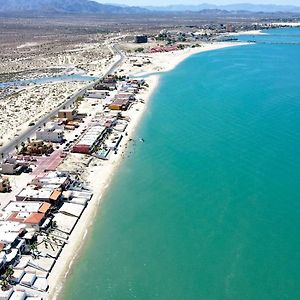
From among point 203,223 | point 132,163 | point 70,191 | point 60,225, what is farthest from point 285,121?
point 60,225

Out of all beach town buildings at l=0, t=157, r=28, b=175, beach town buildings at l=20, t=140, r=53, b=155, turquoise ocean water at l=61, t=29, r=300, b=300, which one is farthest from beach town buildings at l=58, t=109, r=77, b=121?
beach town buildings at l=0, t=157, r=28, b=175

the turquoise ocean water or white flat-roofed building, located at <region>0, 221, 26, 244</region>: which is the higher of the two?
white flat-roofed building, located at <region>0, 221, 26, 244</region>

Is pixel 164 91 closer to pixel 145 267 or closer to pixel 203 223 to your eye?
pixel 203 223

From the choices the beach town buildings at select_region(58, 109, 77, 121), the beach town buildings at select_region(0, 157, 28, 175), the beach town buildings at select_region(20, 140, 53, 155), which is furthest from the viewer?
the beach town buildings at select_region(58, 109, 77, 121)

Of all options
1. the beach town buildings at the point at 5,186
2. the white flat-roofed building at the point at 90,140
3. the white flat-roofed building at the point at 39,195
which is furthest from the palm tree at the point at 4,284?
the white flat-roofed building at the point at 90,140

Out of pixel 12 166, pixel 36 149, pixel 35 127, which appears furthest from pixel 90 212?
pixel 35 127

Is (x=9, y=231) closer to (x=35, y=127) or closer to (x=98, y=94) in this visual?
(x=35, y=127)

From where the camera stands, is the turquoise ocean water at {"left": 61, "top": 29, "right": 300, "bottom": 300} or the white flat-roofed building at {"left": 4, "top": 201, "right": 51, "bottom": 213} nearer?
the turquoise ocean water at {"left": 61, "top": 29, "right": 300, "bottom": 300}

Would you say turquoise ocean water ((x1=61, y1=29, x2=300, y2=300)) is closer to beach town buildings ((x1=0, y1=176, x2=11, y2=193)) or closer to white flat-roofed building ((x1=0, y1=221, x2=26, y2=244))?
white flat-roofed building ((x1=0, y1=221, x2=26, y2=244))

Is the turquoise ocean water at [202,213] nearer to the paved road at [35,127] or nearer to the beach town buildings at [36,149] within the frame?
the beach town buildings at [36,149]

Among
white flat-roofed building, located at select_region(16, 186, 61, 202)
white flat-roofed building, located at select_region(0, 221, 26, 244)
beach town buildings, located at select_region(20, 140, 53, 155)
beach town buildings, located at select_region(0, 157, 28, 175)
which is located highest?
white flat-roofed building, located at select_region(0, 221, 26, 244)
